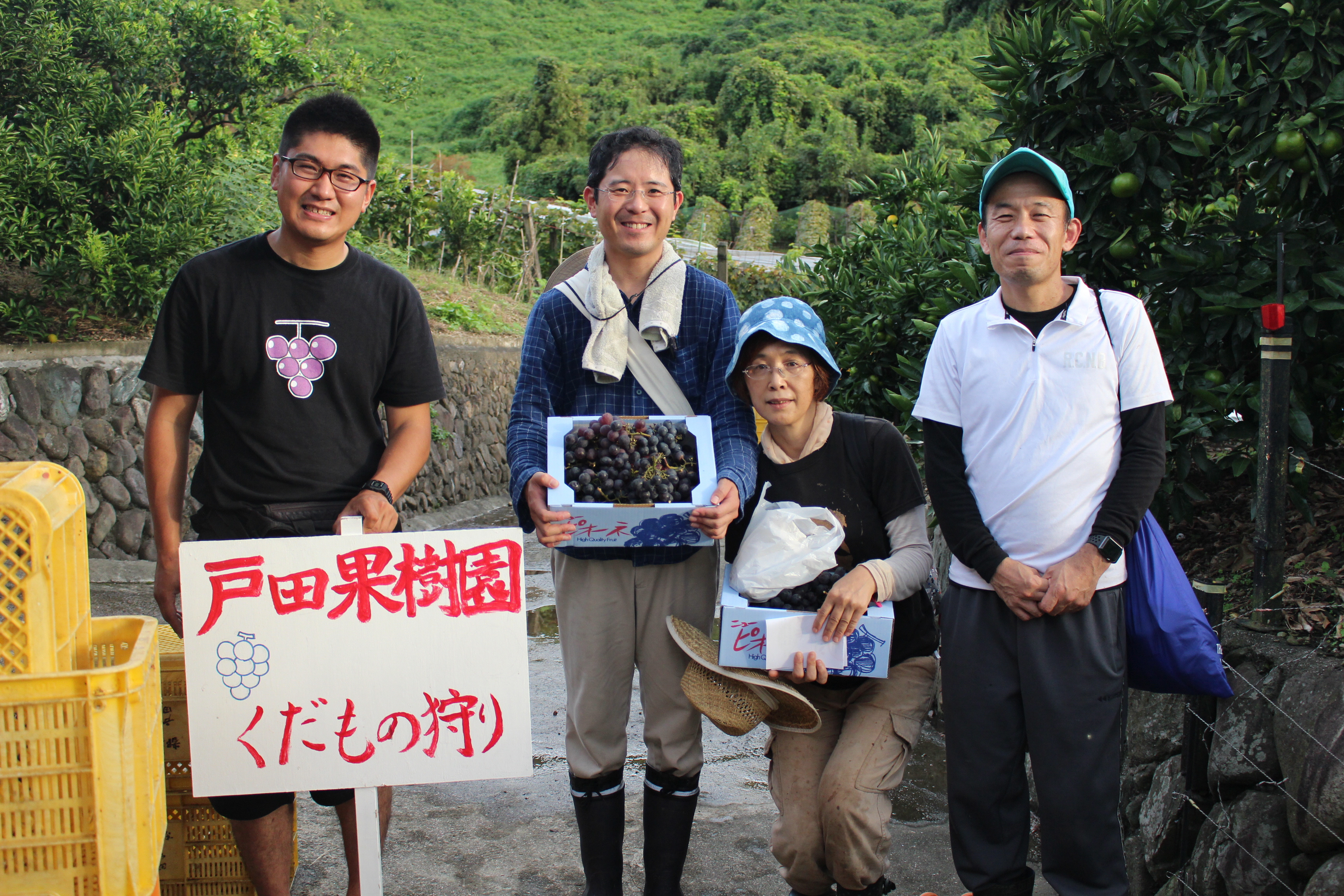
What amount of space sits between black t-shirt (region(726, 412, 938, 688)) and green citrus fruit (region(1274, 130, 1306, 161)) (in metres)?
1.32

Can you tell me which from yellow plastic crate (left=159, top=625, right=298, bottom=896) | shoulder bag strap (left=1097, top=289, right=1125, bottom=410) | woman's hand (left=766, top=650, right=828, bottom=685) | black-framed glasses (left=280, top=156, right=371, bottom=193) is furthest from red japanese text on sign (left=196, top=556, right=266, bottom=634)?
shoulder bag strap (left=1097, top=289, right=1125, bottom=410)

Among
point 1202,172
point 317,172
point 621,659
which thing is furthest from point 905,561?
point 317,172

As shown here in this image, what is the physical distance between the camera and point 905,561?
2.54 meters

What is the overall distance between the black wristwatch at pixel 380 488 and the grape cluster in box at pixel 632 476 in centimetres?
43

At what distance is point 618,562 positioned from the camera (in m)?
2.70

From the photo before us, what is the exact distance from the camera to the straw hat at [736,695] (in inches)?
97.6

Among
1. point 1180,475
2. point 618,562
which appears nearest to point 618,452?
point 618,562

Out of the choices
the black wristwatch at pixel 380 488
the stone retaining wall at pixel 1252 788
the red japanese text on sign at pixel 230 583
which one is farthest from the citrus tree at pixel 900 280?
the red japanese text on sign at pixel 230 583

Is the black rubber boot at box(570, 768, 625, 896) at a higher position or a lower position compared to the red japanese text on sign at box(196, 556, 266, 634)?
lower

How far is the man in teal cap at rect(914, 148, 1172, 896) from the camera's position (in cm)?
235

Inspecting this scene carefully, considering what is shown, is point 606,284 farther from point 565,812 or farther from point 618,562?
point 565,812

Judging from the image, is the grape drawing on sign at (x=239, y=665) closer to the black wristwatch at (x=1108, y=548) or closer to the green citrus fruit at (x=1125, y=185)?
the black wristwatch at (x=1108, y=548)

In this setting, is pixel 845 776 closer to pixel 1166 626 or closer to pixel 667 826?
pixel 667 826

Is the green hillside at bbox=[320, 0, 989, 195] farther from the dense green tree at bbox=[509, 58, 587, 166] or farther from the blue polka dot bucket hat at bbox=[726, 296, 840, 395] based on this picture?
the blue polka dot bucket hat at bbox=[726, 296, 840, 395]
